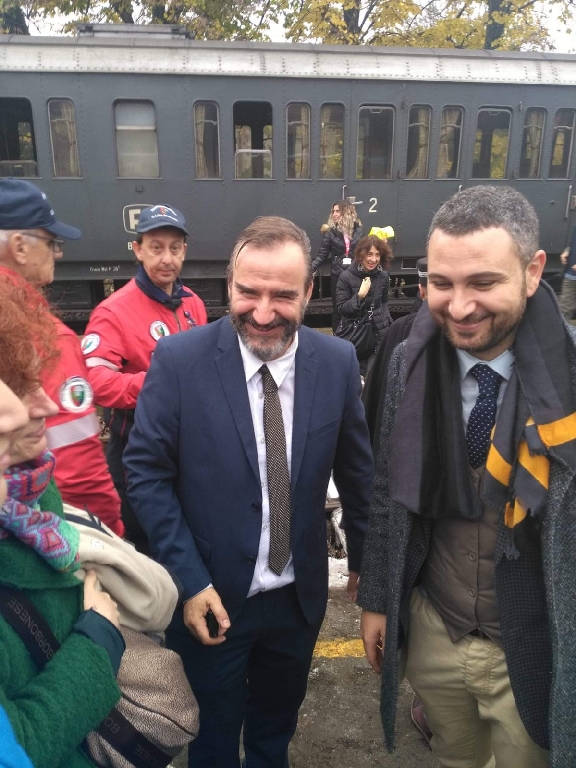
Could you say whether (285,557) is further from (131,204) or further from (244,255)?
(131,204)

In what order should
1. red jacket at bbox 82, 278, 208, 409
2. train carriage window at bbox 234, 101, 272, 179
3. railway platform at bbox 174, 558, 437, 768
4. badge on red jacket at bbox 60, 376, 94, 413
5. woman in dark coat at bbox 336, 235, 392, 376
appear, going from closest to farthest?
badge on red jacket at bbox 60, 376, 94, 413 → railway platform at bbox 174, 558, 437, 768 → red jacket at bbox 82, 278, 208, 409 → woman in dark coat at bbox 336, 235, 392, 376 → train carriage window at bbox 234, 101, 272, 179

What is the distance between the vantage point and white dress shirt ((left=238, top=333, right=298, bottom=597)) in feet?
6.01

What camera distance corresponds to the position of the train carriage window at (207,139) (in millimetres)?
7969

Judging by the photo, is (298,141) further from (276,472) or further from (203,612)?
(203,612)

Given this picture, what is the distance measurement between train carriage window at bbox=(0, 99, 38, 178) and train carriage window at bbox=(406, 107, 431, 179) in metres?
5.35

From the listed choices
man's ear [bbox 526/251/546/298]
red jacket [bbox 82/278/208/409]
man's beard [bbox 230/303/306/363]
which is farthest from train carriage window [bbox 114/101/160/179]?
man's ear [bbox 526/251/546/298]

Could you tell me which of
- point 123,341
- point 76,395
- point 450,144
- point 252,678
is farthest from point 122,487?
point 450,144

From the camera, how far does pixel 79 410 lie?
2082 millimetres

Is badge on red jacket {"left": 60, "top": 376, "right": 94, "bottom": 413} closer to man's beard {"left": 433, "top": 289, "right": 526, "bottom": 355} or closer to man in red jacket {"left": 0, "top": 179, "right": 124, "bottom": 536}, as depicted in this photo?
man in red jacket {"left": 0, "top": 179, "right": 124, "bottom": 536}

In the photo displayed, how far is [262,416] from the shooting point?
1845 millimetres

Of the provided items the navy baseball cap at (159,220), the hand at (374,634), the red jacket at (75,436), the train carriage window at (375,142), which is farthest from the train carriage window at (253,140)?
the hand at (374,634)

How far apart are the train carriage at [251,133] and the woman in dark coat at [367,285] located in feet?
11.7

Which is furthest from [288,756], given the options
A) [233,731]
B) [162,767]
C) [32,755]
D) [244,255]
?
[244,255]

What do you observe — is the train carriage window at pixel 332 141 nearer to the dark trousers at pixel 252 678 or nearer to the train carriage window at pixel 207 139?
the train carriage window at pixel 207 139
